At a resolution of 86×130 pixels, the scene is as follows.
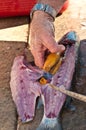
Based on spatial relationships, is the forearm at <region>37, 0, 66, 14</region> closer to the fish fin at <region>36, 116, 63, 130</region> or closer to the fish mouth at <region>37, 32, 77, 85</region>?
the fish mouth at <region>37, 32, 77, 85</region>

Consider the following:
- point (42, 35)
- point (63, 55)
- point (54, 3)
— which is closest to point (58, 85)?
point (63, 55)

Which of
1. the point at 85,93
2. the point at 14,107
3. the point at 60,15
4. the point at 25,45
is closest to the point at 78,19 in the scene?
the point at 60,15

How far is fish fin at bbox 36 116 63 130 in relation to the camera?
8.84ft

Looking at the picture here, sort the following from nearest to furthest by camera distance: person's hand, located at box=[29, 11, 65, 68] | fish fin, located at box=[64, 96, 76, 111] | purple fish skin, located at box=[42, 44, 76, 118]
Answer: person's hand, located at box=[29, 11, 65, 68] → purple fish skin, located at box=[42, 44, 76, 118] → fish fin, located at box=[64, 96, 76, 111]

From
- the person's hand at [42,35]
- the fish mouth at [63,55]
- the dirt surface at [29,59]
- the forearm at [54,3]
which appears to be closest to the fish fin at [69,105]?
the dirt surface at [29,59]

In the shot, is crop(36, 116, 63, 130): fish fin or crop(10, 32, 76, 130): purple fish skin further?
crop(10, 32, 76, 130): purple fish skin

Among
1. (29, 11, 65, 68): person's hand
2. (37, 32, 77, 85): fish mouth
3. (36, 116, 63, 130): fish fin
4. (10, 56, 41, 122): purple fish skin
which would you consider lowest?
(36, 116, 63, 130): fish fin

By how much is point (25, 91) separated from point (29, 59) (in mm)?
609

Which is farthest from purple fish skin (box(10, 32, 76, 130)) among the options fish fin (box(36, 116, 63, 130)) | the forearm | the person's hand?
the forearm

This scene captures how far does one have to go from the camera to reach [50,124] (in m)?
2.71

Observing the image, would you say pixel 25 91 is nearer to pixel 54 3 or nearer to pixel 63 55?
pixel 63 55

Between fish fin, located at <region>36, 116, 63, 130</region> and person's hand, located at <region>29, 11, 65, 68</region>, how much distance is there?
432mm

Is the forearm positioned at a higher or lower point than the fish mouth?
higher

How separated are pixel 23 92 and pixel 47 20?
21.8 inches
